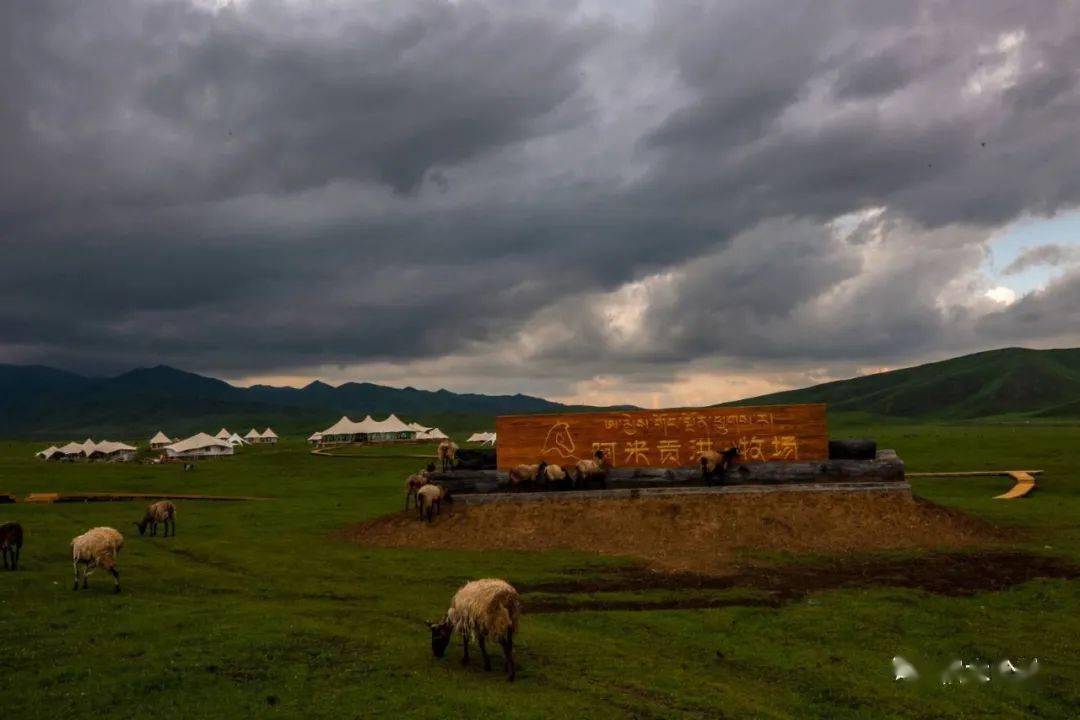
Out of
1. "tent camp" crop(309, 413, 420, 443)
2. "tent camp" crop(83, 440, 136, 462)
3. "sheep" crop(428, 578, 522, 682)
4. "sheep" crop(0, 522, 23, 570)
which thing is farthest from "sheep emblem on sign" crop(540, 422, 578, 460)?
"tent camp" crop(309, 413, 420, 443)

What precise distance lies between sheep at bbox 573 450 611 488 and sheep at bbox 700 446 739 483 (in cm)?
482

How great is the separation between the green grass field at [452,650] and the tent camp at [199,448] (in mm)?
99440

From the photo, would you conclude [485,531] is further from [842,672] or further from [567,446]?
[842,672]

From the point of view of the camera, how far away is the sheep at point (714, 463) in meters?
35.5

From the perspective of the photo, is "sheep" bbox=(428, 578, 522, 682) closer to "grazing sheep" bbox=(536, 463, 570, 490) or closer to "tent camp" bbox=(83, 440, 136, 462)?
"grazing sheep" bbox=(536, 463, 570, 490)

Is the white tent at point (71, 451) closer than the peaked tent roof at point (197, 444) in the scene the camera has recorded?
No

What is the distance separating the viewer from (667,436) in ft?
122

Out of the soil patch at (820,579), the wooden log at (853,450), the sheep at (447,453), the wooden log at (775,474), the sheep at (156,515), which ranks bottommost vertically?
the soil patch at (820,579)

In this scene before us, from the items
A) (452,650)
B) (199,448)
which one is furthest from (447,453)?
(199,448)

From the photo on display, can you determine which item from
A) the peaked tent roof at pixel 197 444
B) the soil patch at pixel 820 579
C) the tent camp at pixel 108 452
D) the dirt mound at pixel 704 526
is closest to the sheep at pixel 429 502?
the dirt mound at pixel 704 526

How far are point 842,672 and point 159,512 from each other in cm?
3558

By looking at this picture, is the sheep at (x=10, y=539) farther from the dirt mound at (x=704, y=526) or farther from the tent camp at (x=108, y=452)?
the tent camp at (x=108, y=452)

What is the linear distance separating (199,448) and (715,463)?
11595cm

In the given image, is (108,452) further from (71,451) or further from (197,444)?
(197,444)
